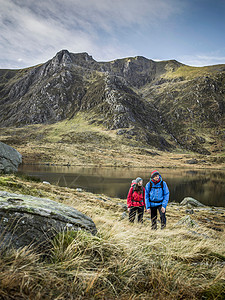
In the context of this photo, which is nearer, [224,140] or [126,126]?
[126,126]

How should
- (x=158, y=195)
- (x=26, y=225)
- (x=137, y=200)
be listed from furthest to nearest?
1. (x=137, y=200)
2. (x=158, y=195)
3. (x=26, y=225)

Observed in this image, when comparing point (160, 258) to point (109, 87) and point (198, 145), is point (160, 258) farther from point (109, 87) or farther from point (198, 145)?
point (109, 87)

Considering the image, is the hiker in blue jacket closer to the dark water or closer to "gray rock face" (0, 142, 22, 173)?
the dark water

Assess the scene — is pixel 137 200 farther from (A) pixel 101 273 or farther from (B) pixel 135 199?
(A) pixel 101 273

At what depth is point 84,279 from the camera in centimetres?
229

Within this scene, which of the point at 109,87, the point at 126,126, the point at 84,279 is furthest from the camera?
the point at 109,87

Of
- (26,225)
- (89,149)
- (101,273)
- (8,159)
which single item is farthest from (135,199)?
(89,149)

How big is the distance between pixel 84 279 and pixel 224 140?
203 m

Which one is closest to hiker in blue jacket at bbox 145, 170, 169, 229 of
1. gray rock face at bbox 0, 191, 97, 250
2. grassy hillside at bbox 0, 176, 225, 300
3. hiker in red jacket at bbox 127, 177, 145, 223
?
hiker in red jacket at bbox 127, 177, 145, 223

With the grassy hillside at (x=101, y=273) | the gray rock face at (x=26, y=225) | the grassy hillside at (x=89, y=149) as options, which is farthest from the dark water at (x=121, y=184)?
the grassy hillside at (x=89, y=149)

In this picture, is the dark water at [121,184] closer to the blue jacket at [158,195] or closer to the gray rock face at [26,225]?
the blue jacket at [158,195]

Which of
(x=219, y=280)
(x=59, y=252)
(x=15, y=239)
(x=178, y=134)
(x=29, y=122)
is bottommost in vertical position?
(x=219, y=280)

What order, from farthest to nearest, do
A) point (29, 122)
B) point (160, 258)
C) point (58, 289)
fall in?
point (29, 122) < point (160, 258) < point (58, 289)

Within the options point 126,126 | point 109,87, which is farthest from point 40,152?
point 109,87
